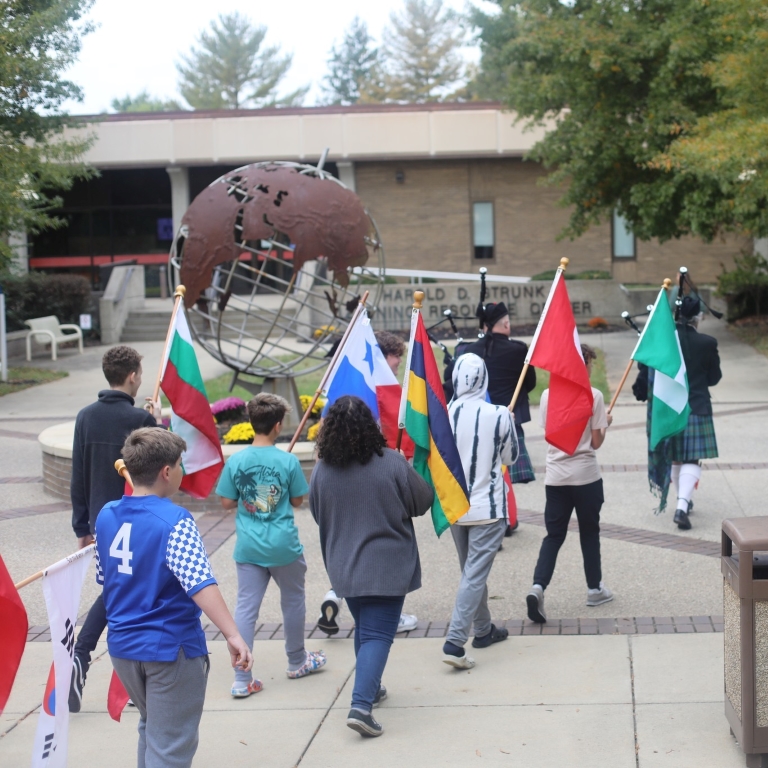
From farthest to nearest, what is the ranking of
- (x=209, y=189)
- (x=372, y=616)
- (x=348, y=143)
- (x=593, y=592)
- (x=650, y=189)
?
(x=348, y=143) < (x=650, y=189) < (x=209, y=189) < (x=593, y=592) < (x=372, y=616)

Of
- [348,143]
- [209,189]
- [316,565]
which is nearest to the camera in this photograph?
[316,565]

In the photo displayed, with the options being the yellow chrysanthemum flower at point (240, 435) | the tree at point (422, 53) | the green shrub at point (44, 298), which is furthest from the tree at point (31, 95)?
the tree at point (422, 53)

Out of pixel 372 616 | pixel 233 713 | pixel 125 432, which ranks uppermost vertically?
pixel 125 432

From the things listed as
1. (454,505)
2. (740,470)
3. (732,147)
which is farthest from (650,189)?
(454,505)

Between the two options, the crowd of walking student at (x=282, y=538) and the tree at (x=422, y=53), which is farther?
the tree at (x=422, y=53)

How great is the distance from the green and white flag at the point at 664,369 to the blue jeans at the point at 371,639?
3180mm

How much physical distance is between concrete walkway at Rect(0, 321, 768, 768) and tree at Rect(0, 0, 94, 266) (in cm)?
843

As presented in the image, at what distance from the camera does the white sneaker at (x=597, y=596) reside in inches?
255

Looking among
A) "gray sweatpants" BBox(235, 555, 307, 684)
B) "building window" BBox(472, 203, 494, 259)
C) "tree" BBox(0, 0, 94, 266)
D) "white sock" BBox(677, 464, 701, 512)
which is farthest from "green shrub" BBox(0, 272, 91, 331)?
"gray sweatpants" BBox(235, 555, 307, 684)

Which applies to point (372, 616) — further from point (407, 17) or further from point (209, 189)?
point (407, 17)

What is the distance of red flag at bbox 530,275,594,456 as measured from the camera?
619cm

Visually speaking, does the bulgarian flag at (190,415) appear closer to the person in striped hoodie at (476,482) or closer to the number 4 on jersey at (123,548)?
the person in striped hoodie at (476,482)

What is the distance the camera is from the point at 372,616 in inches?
190

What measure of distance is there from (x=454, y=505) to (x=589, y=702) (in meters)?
1.18
